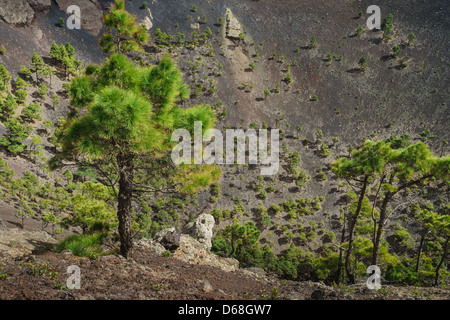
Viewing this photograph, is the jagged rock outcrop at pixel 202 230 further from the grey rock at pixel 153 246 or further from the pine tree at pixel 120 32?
the pine tree at pixel 120 32

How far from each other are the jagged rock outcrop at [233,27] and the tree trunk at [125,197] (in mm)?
70602

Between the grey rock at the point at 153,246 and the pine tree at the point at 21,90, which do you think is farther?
the pine tree at the point at 21,90

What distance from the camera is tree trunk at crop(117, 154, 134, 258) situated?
7.51 m

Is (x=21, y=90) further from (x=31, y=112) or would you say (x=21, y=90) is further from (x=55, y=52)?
(x=55, y=52)

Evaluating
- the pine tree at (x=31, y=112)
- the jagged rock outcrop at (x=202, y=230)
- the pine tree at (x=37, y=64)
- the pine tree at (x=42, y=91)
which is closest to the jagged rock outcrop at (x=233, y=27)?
the pine tree at (x=37, y=64)

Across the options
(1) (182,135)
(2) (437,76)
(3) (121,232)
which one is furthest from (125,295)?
(2) (437,76)

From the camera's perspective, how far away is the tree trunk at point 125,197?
751 cm

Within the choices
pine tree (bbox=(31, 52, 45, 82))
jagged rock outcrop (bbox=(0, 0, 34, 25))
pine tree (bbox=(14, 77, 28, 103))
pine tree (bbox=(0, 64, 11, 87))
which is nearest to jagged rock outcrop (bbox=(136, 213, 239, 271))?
pine tree (bbox=(14, 77, 28, 103))

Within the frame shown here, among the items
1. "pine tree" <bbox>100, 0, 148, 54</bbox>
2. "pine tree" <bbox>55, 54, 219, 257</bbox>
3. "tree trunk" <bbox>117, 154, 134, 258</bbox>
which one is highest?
"pine tree" <bbox>100, 0, 148, 54</bbox>

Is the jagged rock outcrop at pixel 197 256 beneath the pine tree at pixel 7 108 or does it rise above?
beneath

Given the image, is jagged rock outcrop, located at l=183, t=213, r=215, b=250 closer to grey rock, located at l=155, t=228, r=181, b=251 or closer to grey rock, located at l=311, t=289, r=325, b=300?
grey rock, located at l=155, t=228, r=181, b=251

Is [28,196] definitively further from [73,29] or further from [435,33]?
[435,33]

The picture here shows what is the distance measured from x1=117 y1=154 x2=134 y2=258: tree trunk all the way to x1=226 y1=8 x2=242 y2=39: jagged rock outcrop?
2780 inches

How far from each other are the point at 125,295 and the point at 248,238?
2604cm
